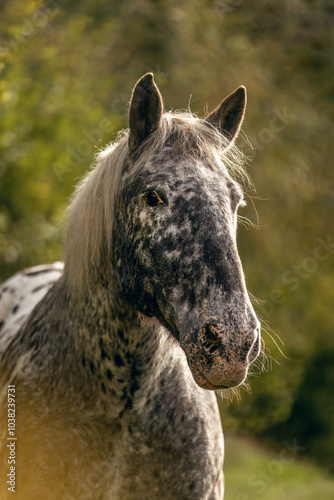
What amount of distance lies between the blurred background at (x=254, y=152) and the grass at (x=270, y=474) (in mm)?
22

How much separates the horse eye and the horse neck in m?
0.45

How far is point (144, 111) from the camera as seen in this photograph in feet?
8.58

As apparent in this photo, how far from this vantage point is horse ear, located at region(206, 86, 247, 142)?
9.38 ft

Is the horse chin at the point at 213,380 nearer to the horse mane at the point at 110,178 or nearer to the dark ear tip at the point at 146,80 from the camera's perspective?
the horse mane at the point at 110,178

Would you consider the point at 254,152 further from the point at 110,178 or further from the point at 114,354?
the point at 114,354

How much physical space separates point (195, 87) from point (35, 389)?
6436 mm

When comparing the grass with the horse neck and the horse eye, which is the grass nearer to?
the horse neck

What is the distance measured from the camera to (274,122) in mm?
8156

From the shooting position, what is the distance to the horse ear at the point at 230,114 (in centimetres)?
286

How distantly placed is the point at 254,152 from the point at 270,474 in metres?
A: 3.97

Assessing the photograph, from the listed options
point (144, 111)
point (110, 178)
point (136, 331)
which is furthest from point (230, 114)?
point (136, 331)

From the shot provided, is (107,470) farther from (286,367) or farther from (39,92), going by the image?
(39,92)

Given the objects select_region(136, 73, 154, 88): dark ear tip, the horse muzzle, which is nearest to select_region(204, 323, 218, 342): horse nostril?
the horse muzzle

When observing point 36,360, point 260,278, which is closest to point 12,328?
point 36,360
